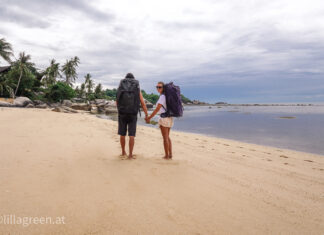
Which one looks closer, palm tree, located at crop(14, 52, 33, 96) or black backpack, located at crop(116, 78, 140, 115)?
black backpack, located at crop(116, 78, 140, 115)

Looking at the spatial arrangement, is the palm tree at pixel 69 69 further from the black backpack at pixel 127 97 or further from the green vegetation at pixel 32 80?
the black backpack at pixel 127 97

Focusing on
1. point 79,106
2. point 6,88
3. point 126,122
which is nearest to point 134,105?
point 126,122

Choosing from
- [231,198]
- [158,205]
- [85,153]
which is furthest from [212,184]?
[85,153]

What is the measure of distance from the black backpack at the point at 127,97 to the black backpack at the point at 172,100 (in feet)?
2.21

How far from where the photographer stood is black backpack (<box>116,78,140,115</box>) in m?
3.85

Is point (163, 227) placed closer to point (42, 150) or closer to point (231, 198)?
point (231, 198)

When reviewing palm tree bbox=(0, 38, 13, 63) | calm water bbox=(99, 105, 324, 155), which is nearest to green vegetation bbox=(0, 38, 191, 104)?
palm tree bbox=(0, 38, 13, 63)

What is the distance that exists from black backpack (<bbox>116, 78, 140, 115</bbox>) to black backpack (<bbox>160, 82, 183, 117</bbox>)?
67 centimetres

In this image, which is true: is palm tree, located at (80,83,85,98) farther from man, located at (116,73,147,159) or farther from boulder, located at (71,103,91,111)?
man, located at (116,73,147,159)

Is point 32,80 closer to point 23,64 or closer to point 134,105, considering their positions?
point 23,64

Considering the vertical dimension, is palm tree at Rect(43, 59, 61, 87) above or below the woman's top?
above

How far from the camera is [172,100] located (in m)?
4.09

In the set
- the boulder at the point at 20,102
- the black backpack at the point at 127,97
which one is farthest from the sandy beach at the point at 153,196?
the boulder at the point at 20,102

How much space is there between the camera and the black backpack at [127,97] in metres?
3.85
